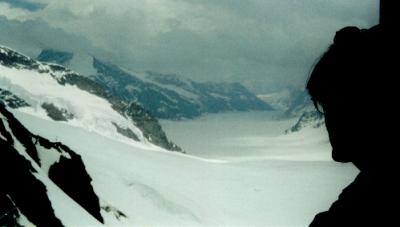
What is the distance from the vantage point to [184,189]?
129750mm

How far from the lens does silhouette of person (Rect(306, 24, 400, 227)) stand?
344cm

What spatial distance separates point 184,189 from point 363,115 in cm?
12766

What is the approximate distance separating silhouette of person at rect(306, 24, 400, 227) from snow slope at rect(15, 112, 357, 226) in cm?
3753

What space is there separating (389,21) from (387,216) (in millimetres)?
1410

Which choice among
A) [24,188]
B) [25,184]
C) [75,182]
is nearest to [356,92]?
[24,188]

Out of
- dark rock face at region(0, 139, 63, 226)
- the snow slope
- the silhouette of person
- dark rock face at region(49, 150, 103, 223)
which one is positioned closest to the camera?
the silhouette of person

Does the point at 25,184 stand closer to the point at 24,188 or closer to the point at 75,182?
the point at 24,188

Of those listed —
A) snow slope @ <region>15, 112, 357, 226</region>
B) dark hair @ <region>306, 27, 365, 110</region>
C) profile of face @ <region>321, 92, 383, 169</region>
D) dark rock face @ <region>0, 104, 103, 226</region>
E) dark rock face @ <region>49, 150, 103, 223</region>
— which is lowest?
snow slope @ <region>15, 112, 357, 226</region>

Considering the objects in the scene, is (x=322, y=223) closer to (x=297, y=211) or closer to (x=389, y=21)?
(x=389, y=21)

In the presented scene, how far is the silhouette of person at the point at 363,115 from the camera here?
3443 millimetres

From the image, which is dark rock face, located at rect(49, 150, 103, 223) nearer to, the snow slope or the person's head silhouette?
the snow slope

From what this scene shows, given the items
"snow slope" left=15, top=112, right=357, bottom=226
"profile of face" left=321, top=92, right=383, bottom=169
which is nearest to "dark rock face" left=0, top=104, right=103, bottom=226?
"snow slope" left=15, top=112, right=357, bottom=226

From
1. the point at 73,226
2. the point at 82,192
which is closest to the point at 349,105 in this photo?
the point at 73,226

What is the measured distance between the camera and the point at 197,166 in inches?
7657
